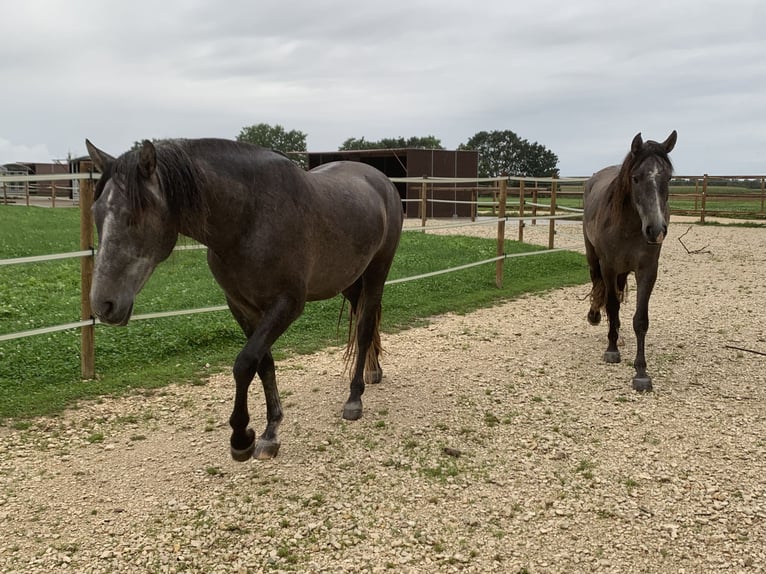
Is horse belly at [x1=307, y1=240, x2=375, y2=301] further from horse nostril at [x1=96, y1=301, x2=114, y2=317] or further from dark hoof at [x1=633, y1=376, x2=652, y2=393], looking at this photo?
dark hoof at [x1=633, y1=376, x2=652, y2=393]

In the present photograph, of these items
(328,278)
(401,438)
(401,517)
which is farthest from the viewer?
(401,438)

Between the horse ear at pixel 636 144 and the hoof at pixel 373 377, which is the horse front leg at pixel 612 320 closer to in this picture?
the horse ear at pixel 636 144

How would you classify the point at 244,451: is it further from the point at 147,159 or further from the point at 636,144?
the point at 636,144

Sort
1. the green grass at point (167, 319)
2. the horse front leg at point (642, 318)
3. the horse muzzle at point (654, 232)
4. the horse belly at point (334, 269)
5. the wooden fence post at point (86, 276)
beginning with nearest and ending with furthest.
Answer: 1. the horse belly at point (334, 269)
2. the horse muzzle at point (654, 232)
3. the wooden fence post at point (86, 276)
4. the green grass at point (167, 319)
5. the horse front leg at point (642, 318)

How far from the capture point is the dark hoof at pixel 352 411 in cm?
389

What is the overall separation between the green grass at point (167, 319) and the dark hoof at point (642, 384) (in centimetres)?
248

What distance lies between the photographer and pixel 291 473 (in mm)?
3133

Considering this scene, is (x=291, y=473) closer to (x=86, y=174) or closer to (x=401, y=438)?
(x=401, y=438)

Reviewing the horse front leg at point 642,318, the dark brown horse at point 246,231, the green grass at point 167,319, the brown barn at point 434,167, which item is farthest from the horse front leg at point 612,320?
the brown barn at point 434,167

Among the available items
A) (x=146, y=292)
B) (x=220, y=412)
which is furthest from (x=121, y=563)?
(x=146, y=292)

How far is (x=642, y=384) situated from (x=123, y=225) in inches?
148

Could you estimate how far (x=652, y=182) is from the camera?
422cm

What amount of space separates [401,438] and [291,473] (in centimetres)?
76

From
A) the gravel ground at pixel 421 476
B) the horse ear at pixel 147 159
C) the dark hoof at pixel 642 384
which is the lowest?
the gravel ground at pixel 421 476
